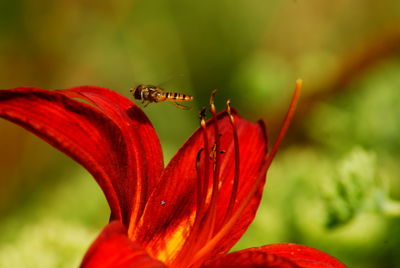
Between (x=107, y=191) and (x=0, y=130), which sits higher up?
(x=0, y=130)

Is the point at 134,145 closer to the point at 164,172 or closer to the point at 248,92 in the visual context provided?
the point at 164,172

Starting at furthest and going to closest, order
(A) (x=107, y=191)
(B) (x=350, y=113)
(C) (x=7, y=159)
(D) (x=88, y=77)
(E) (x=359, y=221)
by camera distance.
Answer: (D) (x=88, y=77) < (C) (x=7, y=159) < (B) (x=350, y=113) < (E) (x=359, y=221) < (A) (x=107, y=191)

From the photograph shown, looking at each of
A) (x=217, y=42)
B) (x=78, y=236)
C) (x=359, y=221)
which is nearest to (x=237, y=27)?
(x=217, y=42)

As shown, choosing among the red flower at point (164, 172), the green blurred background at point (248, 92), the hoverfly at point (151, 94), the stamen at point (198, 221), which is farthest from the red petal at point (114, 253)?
the green blurred background at point (248, 92)

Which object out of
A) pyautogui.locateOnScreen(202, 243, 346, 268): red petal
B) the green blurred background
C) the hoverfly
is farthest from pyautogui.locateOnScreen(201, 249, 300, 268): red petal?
the green blurred background

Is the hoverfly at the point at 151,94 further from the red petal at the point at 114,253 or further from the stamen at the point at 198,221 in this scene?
the red petal at the point at 114,253

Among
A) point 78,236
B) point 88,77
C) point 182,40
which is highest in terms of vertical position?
point 182,40

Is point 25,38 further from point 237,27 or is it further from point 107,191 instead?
point 107,191

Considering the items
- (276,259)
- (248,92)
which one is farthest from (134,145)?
(248,92)
